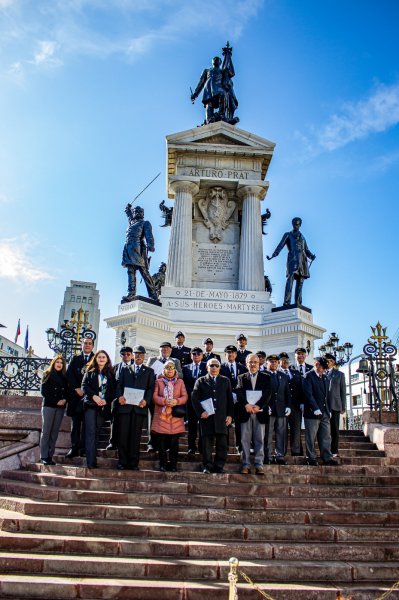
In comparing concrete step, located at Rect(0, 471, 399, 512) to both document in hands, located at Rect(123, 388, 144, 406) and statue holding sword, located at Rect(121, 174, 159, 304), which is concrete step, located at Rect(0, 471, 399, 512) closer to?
document in hands, located at Rect(123, 388, 144, 406)

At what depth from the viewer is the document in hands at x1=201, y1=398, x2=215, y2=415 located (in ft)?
26.8

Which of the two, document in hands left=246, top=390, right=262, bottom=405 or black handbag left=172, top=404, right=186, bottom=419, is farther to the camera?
document in hands left=246, top=390, right=262, bottom=405

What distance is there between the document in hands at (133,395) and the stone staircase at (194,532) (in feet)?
3.34

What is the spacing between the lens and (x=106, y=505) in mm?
6781

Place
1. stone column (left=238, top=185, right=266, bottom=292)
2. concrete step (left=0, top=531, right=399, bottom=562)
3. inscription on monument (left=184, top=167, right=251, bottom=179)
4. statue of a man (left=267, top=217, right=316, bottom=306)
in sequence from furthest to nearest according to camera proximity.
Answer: inscription on monument (left=184, top=167, right=251, bottom=179) → stone column (left=238, top=185, right=266, bottom=292) → statue of a man (left=267, top=217, right=316, bottom=306) → concrete step (left=0, top=531, right=399, bottom=562)

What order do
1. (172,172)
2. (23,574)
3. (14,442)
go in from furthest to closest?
(172,172), (14,442), (23,574)

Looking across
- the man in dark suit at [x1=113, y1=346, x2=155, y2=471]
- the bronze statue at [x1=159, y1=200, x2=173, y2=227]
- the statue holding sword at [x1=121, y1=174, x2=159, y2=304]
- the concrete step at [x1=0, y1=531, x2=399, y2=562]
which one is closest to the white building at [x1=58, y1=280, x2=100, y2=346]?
the bronze statue at [x1=159, y1=200, x2=173, y2=227]

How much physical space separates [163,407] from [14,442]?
3.29 meters

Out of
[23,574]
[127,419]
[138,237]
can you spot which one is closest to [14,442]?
[127,419]

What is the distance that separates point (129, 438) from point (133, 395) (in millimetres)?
662

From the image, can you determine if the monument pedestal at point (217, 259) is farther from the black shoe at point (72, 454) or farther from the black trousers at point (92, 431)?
the black trousers at point (92, 431)

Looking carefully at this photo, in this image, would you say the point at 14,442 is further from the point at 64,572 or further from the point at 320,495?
the point at 320,495

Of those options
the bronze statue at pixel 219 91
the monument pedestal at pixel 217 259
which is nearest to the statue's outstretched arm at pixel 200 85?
the bronze statue at pixel 219 91

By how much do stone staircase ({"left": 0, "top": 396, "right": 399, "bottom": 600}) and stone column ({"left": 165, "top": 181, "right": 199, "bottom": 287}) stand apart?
35.5 ft
